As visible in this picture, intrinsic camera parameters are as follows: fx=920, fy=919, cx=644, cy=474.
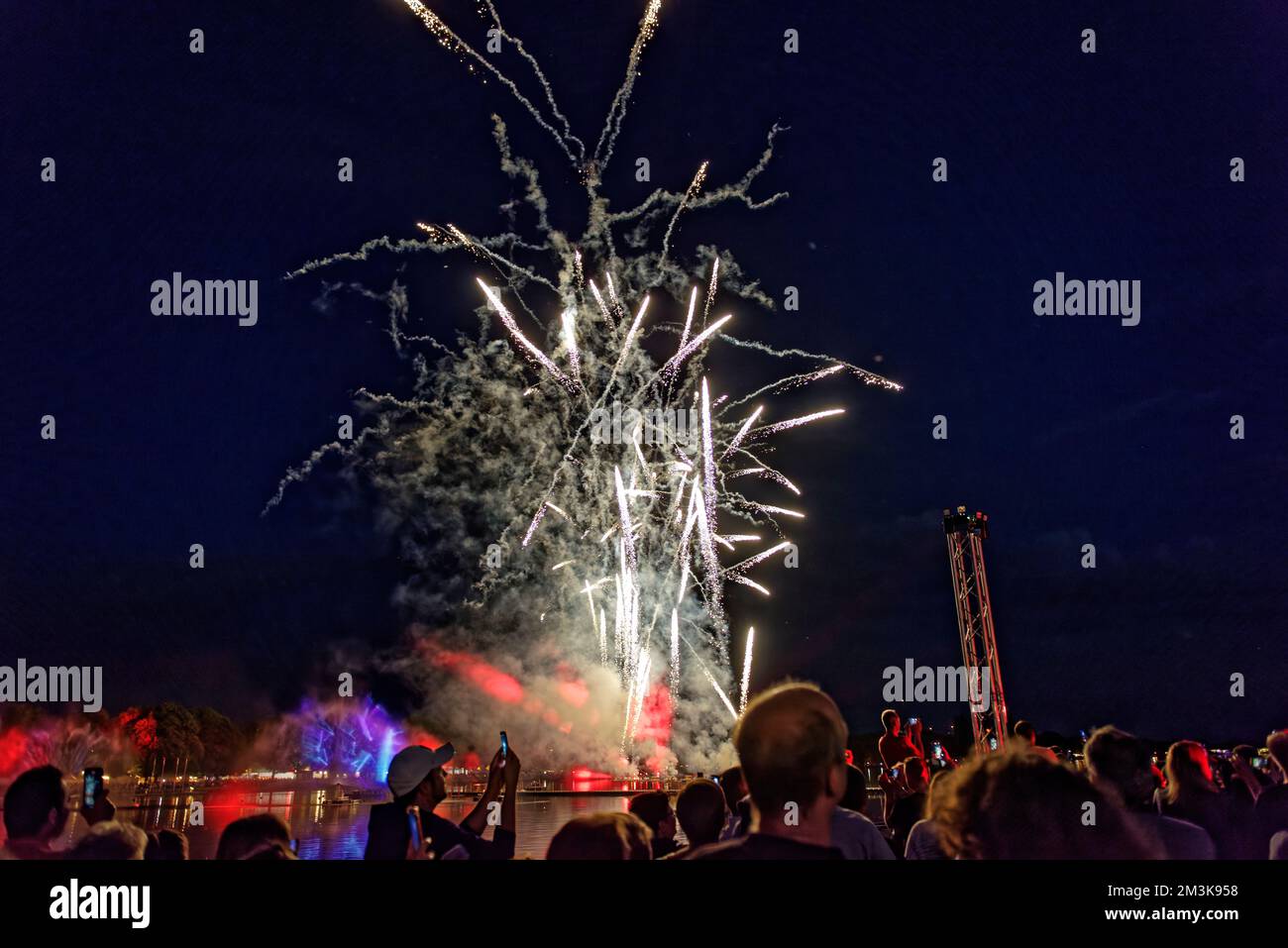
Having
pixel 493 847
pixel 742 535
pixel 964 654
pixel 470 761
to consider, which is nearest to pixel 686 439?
pixel 742 535

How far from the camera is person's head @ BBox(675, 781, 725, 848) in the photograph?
166 inches

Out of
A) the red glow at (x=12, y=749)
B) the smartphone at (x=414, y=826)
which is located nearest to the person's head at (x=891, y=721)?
Result: the smartphone at (x=414, y=826)

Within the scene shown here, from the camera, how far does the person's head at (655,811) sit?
186 inches

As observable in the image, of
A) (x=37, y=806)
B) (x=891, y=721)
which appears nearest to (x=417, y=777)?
(x=37, y=806)

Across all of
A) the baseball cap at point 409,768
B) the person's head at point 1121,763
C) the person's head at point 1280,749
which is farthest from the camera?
the person's head at point 1280,749

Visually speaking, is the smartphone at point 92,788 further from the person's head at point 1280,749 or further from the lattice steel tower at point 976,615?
the lattice steel tower at point 976,615

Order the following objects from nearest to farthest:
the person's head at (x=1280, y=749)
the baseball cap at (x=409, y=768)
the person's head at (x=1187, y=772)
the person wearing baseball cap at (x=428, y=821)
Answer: the person wearing baseball cap at (x=428, y=821)
the baseball cap at (x=409, y=768)
the person's head at (x=1187, y=772)
the person's head at (x=1280, y=749)

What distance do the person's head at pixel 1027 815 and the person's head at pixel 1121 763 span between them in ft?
3.97

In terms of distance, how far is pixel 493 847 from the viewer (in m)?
3.75

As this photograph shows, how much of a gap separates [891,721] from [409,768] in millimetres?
5090
